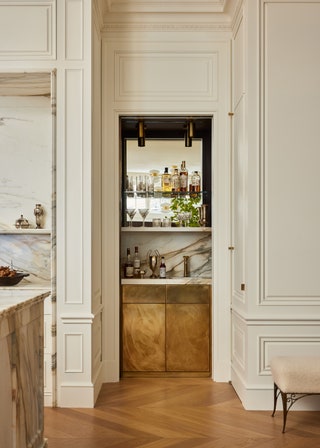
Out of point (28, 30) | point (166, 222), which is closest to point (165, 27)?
point (28, 30)

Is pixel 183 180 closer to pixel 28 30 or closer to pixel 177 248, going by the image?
pixel 177 248

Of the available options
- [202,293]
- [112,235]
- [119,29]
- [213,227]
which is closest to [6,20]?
[119,29]

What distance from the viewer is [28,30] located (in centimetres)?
435

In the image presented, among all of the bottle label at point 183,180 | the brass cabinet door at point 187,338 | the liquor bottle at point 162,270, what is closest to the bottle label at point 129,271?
the liquor bottle at point 162,270

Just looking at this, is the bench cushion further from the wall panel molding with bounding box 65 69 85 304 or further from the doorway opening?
the wall panel molding with bounding box 65 69 85 304

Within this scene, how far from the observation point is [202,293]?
5.27 m

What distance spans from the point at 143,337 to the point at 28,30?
9.87ft

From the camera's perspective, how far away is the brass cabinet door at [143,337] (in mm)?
5254

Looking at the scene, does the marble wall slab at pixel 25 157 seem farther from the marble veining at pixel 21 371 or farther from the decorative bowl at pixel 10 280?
the marble veining at pixel 21 371

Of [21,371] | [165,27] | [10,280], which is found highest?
[165,27]

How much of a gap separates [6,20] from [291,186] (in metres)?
2.70

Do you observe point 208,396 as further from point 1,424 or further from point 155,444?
point 1,424

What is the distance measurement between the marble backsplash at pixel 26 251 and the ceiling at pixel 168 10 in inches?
86.3

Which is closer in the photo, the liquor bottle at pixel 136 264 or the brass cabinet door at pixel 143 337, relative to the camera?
the brass cabinet door at pixel 143 337
